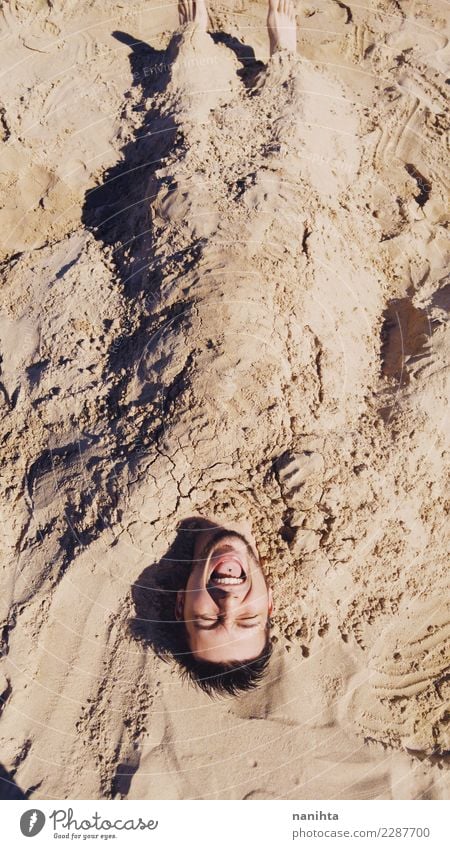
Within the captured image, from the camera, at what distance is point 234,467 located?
9.24 feet

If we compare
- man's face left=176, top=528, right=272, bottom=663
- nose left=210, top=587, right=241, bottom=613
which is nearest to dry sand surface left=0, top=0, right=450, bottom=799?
man's face left=176, top=528, right=272, bottom=663

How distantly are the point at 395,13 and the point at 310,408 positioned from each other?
159 inches

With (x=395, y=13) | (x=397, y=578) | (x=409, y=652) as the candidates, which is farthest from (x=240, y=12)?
(x=409, y=652)

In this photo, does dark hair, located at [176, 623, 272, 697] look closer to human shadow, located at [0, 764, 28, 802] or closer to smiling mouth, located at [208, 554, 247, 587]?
smiling mouth, located at [208, 554, 247, 587]

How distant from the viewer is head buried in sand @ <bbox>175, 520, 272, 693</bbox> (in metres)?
2.79

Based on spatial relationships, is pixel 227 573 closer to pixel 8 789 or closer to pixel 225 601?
pixel 225 601

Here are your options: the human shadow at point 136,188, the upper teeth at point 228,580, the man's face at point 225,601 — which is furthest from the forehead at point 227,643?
the human shadow at point 136,188

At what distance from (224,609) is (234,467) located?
27.5 inches

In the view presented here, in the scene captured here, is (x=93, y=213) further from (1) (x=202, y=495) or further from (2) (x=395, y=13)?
(2) (x=395, y=13)

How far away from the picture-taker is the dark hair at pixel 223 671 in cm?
286

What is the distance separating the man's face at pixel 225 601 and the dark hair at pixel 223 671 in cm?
4

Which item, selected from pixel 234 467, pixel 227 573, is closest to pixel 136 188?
pixel 234 467

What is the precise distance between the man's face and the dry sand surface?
140mm

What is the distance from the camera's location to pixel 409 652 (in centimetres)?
314
